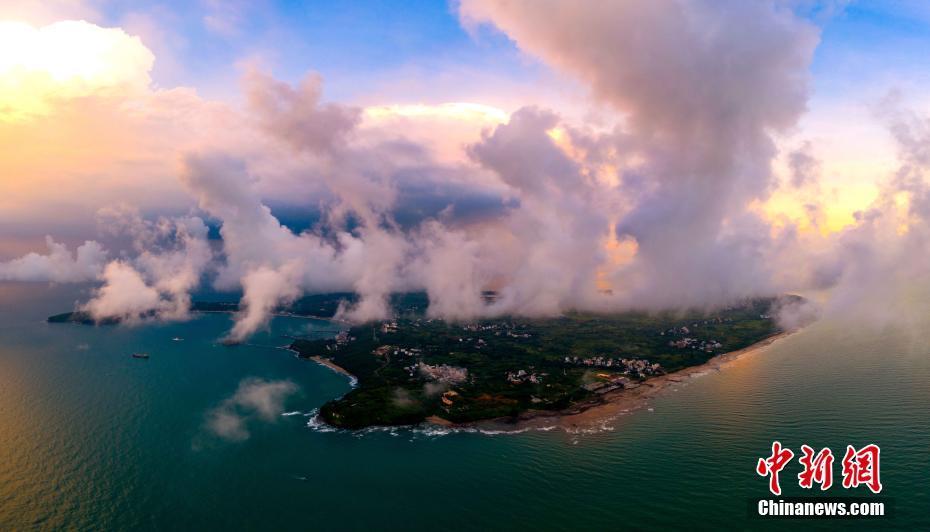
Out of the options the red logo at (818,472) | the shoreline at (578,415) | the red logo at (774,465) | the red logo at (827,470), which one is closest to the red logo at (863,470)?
the red logo at (827,470)

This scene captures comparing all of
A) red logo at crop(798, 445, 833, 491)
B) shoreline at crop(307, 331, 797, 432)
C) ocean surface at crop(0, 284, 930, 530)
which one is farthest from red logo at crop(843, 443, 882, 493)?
shoreline at crop(307, 331, 797, 432)

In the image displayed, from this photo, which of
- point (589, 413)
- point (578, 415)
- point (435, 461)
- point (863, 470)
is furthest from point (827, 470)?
point (435, 461)

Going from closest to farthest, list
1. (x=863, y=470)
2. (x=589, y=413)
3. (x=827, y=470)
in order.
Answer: (x=863, y=470) → (x=827, y=470) → (x=589, y=413)

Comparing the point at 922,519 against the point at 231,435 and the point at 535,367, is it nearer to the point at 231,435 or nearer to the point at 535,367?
the point at 535,367

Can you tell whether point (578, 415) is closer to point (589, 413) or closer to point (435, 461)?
point (589, 413)

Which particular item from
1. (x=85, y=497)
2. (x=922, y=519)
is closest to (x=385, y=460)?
(x=85, y=497)

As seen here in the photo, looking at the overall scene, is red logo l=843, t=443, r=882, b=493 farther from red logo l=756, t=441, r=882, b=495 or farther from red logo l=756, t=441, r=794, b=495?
red logo l=756, t=441, r=794, b=495

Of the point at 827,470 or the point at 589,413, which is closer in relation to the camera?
the point at 827,470
